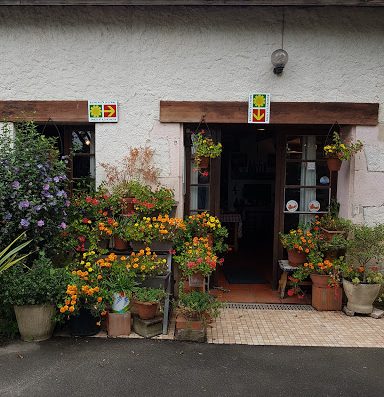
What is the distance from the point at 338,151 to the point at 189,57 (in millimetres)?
2287

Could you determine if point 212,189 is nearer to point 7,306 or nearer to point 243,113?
point 243,113

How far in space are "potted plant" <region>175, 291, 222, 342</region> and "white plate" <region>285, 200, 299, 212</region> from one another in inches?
88.5

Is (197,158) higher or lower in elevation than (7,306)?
higher

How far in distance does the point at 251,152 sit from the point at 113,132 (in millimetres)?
6014

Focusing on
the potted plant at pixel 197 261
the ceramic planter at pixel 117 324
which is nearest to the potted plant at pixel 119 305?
the ceramic planter at pixel 117 324

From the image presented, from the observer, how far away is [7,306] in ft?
14.3

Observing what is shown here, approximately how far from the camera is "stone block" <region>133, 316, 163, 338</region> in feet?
14.4

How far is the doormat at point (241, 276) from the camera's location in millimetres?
6506

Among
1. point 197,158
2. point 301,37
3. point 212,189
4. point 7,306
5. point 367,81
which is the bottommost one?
point 7,306

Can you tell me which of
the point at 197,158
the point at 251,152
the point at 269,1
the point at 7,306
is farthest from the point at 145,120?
the point at 251,152

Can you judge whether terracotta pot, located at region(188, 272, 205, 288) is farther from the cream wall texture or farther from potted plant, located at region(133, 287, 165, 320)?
the cream wall texture

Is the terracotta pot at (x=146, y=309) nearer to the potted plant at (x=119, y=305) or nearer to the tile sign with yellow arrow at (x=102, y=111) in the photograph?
the potted plant at (x=119, y=305)

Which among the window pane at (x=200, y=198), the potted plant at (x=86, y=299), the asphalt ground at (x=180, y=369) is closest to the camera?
the asphalt ground at (x=180, y=369)

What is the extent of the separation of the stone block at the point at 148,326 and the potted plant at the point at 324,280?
2.05m
